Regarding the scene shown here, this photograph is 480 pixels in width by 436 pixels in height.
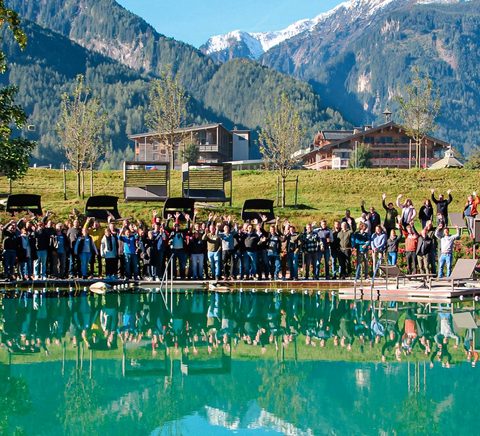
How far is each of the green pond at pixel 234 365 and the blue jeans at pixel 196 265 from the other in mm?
1208

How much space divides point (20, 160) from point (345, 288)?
10.6 metres

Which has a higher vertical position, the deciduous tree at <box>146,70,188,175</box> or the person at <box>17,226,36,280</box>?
the deciduous tree at <box>146,70,188,175</box>

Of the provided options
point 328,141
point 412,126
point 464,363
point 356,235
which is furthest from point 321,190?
point 328,141

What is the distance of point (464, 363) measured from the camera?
17.9 meters

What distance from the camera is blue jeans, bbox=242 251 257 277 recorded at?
27.3 metres

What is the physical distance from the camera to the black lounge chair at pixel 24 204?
103 ft

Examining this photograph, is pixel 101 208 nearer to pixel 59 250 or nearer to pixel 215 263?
pixel 59 250

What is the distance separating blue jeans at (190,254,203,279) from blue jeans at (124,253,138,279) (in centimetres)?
161

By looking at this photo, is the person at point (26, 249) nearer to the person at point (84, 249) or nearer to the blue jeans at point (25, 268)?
the blue jeans at point (25, 268)

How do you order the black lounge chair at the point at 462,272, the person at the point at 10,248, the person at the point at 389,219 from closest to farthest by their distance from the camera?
the black lounge chair at the point at 462,272 → the person at the point at 10,248 → the person at the point at 389,219

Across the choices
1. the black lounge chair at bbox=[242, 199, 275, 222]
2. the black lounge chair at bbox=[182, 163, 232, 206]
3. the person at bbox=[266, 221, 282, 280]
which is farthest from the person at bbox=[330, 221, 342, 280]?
the black lounge chair at bbox=[182, 163, 232, 206]

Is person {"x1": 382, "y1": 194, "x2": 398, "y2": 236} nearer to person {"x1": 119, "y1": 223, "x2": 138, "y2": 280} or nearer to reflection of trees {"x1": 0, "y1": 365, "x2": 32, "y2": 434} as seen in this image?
person {"x1": 119, "y1": 223, "x2": 138, "y2": 280}

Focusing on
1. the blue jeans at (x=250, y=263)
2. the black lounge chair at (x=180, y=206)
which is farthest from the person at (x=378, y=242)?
the black lounge chair at (x=180, y=206)

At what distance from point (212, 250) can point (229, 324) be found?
15.7ft
